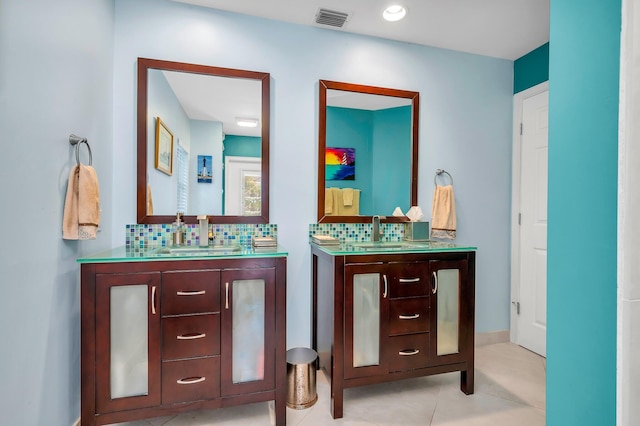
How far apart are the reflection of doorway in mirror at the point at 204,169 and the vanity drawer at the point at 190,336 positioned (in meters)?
0.96

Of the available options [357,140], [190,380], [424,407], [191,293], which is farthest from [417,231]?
[190,380]

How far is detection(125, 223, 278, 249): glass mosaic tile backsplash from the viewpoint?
6.97 ft

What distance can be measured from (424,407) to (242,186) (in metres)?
1.85

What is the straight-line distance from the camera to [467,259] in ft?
7.02

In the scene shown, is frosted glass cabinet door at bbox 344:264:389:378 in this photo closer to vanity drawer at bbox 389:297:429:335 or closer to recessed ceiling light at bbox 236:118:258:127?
vanity drawer at bbox 389:297:429:335

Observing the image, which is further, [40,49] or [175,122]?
[175,122]

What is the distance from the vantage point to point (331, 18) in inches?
91.6

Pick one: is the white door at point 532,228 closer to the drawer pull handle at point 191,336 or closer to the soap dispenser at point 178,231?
the drawer pull handle at point 191,336

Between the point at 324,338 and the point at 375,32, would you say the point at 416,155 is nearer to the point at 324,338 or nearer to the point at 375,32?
the point at 375,32

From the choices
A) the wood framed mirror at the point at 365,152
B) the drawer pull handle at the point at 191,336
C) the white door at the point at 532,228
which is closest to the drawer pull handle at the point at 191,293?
the drawer pull handle at the point at 191,336

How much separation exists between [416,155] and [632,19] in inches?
76.6

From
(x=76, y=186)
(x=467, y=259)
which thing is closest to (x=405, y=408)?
(x=467, y=259)

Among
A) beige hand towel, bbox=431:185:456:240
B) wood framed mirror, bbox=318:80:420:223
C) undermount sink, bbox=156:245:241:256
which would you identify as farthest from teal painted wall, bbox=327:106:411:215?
undermount sink, bbox=156:245:241:256

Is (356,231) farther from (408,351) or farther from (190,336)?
(190,336)
